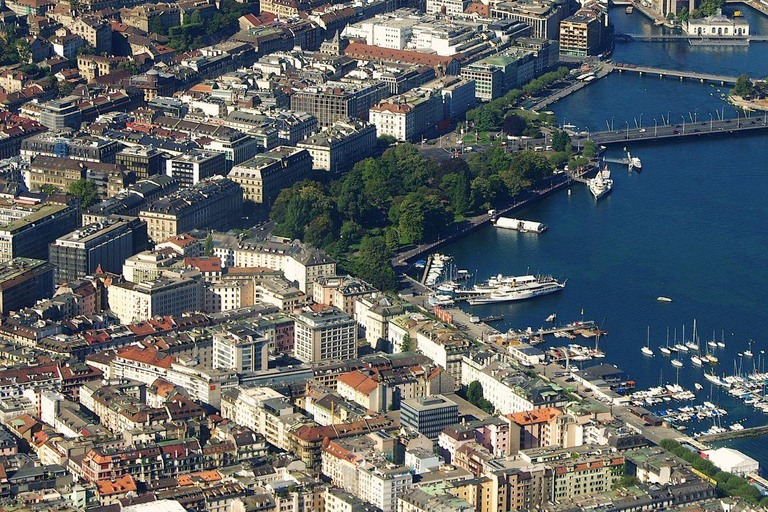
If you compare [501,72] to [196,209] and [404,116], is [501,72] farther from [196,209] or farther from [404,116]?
[196,209]

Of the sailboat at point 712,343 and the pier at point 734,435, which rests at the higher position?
the sailboat at point 712,343

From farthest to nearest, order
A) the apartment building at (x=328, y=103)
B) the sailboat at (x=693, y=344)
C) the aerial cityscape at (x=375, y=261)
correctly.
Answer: the apartment building at (x=328, y=103) → the sailboat at (x=693, y=344) → the aerial cityscape at (x=375, y=261)

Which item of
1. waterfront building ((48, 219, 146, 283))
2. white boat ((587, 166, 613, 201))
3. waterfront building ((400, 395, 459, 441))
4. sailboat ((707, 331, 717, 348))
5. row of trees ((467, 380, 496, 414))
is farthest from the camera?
white boat ((587, 166, 613, 201))

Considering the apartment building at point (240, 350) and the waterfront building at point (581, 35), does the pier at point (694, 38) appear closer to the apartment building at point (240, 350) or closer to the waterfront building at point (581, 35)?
the waterfront building at point (581, 35)

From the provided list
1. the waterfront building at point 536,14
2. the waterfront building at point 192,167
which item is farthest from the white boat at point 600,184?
the waterfront building at point 536,14

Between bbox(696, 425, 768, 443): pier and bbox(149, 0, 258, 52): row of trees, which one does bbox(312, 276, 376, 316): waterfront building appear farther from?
bbox(149, 0, 258, 52): row of trees

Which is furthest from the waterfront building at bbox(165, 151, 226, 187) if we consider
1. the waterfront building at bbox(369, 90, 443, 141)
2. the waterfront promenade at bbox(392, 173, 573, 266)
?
the waterfront building at bbox(369, 90, 443, 141)
